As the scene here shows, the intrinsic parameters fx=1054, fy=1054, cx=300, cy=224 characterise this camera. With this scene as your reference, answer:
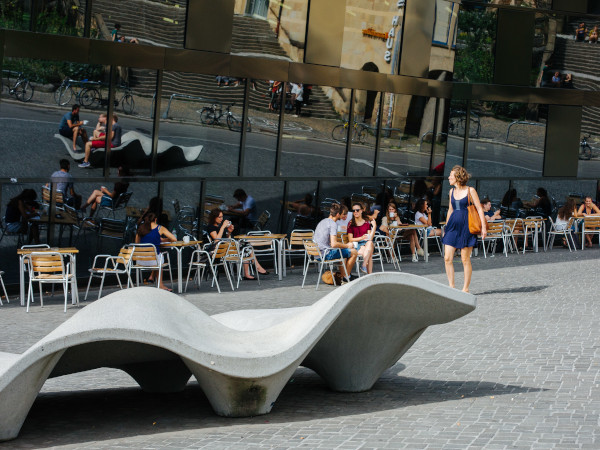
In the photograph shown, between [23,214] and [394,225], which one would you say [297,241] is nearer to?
[394,225]

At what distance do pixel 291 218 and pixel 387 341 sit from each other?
11064 mm

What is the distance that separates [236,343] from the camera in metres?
8.40

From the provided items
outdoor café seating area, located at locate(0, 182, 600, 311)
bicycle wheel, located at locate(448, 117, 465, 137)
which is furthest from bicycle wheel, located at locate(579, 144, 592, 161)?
bicycle wheel, located at locate(448, 117, 465, 137)

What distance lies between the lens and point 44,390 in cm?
955

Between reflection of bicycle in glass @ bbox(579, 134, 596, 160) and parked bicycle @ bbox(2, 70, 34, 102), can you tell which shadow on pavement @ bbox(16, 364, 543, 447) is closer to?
parked bicycle @ bbox(2, 70, 34, 102)

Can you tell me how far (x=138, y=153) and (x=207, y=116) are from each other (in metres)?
1.66

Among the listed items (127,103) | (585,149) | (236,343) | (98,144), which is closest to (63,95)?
(98,144)

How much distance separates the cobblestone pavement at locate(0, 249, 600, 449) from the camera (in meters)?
7.64

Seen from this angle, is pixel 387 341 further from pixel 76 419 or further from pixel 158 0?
pixel 158 0

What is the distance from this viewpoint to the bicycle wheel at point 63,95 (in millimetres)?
16172

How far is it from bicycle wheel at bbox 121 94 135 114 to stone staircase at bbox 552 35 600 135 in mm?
11235

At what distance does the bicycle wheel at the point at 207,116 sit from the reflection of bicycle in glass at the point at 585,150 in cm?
1049

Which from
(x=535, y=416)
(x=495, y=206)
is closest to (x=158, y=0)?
(x=495, y=206)

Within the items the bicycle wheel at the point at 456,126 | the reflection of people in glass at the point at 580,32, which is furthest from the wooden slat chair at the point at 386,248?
the reflection of people in glass at the point at 580,32
